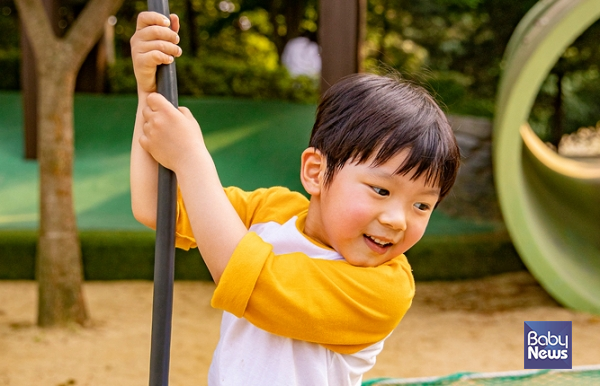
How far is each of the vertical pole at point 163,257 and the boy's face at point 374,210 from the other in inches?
11.5

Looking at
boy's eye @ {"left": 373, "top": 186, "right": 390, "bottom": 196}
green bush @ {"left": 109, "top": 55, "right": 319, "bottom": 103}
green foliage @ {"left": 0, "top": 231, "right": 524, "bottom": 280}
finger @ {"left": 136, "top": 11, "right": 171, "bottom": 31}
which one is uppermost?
finger @ {"left": 136, "top": 11, "right": 171, "bottom": 31}

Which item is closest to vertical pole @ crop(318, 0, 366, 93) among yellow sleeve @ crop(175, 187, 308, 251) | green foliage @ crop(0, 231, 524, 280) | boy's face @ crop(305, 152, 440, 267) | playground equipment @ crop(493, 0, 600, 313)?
playground equipment @ crop(493, 0, 600, 313)

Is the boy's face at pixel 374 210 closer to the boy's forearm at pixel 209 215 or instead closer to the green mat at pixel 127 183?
the boy's forearm at pixel 209 215

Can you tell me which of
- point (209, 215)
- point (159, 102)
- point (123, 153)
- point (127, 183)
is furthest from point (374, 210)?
point (123, 153)

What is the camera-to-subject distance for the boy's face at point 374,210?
3.68 ft

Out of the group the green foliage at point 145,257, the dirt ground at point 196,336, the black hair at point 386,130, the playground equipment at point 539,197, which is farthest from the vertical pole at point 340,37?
the black hair at point 386,130

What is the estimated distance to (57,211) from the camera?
470cm

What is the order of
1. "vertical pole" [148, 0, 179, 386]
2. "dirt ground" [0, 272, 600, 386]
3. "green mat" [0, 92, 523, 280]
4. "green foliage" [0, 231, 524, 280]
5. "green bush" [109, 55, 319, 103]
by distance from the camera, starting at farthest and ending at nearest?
"green bush" [109, 55, 319, 103]
"green mat" [0, 92, 523, 280]
"green foliage" [0, 231, 524, 280]
"dirt ground" [0, 272, 600, 386]
"vertical pole" [148, 0, 179, 386]

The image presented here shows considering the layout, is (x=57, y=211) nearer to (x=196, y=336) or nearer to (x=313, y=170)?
(x=196, y=336)

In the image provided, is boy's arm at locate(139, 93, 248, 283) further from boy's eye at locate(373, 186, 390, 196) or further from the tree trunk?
the tree trunk

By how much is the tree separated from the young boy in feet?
12.1

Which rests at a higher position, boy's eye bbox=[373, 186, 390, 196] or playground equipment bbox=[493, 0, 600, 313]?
boy's eye bbox=[373, 186, 390, 196]

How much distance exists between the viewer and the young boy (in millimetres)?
1067

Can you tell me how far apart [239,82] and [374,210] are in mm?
10593
